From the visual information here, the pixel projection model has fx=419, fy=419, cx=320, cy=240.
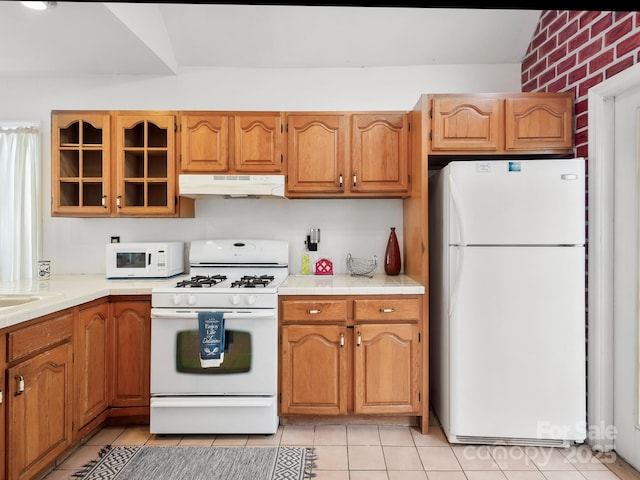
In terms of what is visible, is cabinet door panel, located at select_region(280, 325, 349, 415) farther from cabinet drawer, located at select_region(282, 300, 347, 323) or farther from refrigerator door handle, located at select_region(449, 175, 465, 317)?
refrigerator door handle, located at select_region(449, 175, 465, 317)

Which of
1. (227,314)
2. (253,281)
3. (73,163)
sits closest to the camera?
(227,314)

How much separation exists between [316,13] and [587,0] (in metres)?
2.76

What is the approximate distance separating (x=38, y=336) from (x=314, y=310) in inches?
55.0

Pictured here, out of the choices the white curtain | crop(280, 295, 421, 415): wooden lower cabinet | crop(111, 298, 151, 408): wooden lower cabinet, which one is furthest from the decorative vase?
the white curtain

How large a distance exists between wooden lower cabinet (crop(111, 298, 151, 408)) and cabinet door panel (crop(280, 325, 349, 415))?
85 cm

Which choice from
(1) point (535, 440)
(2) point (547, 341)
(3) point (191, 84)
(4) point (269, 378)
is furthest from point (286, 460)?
(3) point (191, 84)

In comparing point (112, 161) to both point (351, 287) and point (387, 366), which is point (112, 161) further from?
point (387, 366)

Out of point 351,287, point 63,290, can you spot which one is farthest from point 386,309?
point 63,290

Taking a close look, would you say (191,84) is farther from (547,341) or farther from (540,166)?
(547,341)

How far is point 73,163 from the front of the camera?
3018mm

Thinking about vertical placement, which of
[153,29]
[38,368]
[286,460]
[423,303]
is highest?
[153,29]

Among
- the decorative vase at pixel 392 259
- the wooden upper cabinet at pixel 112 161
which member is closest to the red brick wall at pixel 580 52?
the decorative vase at pixel 392 259

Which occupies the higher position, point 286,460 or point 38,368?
point 38,368

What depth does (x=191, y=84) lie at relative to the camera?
3.19m
